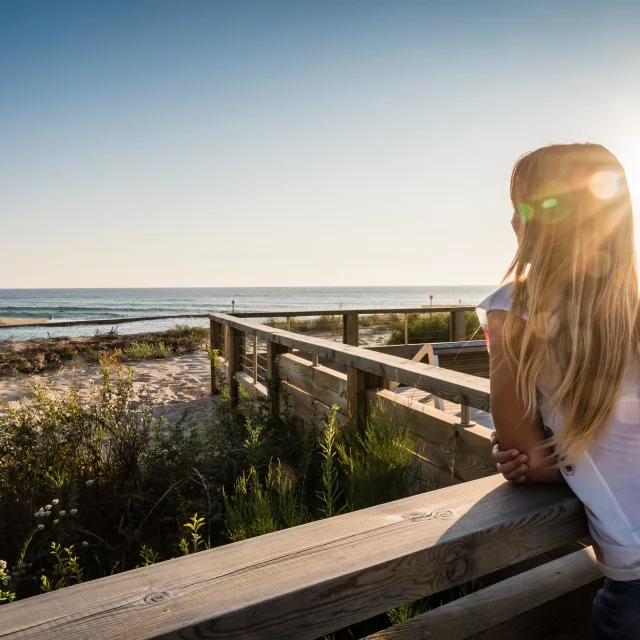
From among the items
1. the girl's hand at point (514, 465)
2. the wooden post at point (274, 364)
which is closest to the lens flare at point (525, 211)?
the girl's hand at point (514, 465)

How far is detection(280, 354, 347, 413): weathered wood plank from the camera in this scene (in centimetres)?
343

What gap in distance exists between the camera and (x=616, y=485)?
0.98 m

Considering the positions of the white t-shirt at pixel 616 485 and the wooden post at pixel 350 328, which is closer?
the white t-shirt at pixel 616 485

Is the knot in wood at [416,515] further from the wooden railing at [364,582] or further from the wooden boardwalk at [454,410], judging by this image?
the wooden boardwalk at [454,410]

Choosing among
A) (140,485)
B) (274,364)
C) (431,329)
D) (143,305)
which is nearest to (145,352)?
(431,329)

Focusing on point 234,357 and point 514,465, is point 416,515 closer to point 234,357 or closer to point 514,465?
point 514,465

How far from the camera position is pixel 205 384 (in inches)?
311

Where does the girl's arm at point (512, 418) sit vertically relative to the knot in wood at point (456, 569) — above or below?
above

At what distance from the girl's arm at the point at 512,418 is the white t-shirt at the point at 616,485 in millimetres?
57

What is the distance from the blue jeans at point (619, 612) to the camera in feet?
3.10

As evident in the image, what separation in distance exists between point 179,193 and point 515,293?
26.4 meters

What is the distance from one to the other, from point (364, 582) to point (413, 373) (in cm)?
164

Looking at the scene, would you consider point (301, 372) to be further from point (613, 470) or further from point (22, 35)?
point (22, 35)

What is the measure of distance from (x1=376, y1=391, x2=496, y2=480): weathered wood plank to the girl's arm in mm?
1035
